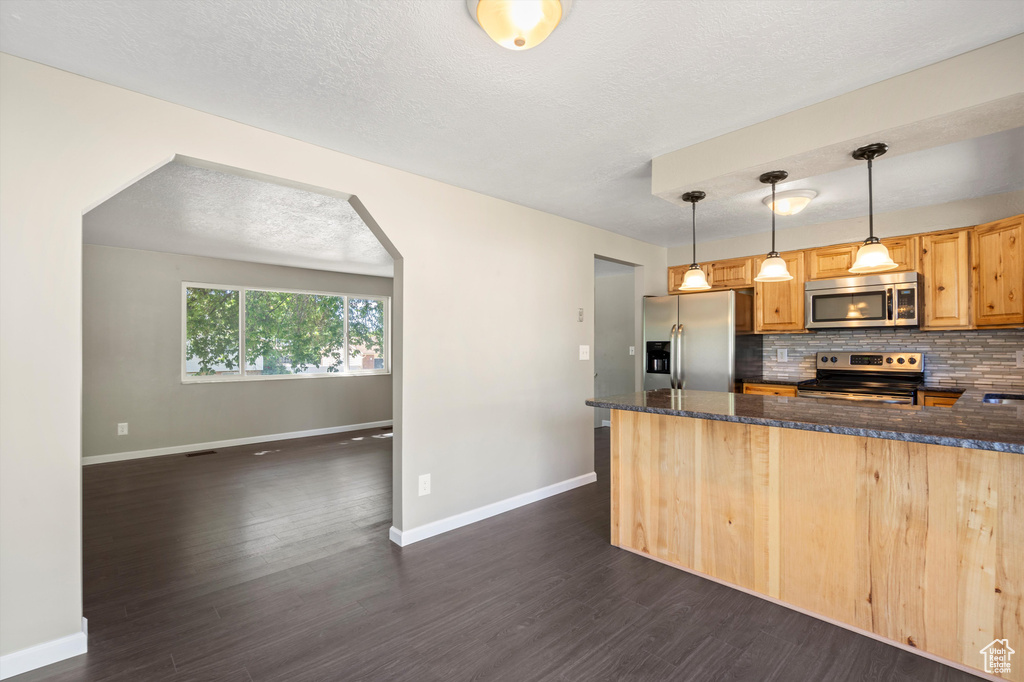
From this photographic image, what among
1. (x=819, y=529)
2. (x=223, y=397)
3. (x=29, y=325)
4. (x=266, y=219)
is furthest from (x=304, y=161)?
(x=223, y=397)

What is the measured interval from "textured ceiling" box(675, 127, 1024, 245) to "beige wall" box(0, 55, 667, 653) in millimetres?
1102

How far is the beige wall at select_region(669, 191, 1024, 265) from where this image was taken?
3543 millimetres

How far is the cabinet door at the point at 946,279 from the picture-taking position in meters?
3.60

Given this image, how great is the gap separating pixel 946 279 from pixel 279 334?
7143 millimetres

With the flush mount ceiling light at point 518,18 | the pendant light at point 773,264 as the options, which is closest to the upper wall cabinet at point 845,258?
the pendant light at point 773,264

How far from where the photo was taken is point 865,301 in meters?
4.00

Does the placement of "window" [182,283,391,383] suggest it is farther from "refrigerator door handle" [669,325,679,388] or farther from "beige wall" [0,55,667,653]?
"refrigerator door handle" [669,325,679,388]

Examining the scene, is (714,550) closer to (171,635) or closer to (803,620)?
(803,620)

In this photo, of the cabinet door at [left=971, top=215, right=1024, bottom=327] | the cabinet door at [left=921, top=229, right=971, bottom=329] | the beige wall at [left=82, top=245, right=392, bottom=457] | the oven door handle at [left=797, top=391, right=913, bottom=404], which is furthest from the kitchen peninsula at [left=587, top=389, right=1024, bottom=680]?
the beige wall at [left=82, top=245, right=392, bottom=457]

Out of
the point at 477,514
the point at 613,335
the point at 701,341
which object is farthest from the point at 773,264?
the point at 613,335

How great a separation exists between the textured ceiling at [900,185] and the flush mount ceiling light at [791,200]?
0.14 ft

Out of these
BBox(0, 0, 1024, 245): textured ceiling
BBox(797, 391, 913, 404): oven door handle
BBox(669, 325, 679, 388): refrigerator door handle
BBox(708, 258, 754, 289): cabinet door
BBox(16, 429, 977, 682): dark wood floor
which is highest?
BBox(0, 0, 1024, 245): textured ceiling

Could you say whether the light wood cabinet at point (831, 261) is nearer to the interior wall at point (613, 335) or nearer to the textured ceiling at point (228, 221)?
the interior wall at point (613, 335)

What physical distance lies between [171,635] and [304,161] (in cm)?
236
